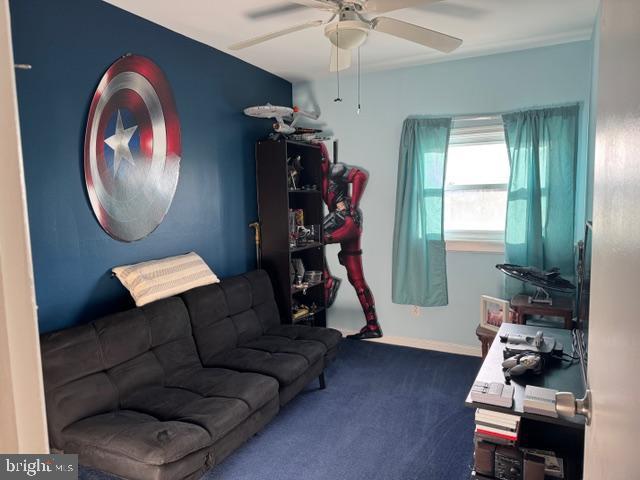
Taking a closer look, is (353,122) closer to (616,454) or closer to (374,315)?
(374,315)

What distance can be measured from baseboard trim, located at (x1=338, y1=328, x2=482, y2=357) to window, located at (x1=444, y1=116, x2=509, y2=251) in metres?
0.86

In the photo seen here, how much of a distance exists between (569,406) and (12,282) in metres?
1.02

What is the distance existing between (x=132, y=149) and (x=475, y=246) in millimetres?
2642

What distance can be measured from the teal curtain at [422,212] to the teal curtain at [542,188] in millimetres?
540

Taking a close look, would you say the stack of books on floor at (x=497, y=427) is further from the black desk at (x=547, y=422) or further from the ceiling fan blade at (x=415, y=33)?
the ceiling fan blade at (x=415, y=33)

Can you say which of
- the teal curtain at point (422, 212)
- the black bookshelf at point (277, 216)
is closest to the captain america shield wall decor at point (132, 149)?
the black bookshelf at point (277, 216)

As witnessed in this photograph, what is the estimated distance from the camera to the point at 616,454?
0.61m

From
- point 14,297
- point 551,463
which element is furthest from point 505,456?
point 14,297

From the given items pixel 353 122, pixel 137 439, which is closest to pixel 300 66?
pixel 353 122

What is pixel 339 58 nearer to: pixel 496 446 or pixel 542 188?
pixel 542 188

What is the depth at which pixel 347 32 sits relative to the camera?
6.66 feet

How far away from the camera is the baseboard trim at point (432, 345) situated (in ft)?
11.9

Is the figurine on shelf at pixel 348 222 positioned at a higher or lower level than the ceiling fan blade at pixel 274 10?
lower

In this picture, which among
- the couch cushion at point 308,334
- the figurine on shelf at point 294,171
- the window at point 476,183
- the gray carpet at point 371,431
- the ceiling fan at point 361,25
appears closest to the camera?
the ceiling fan at point 361,25
